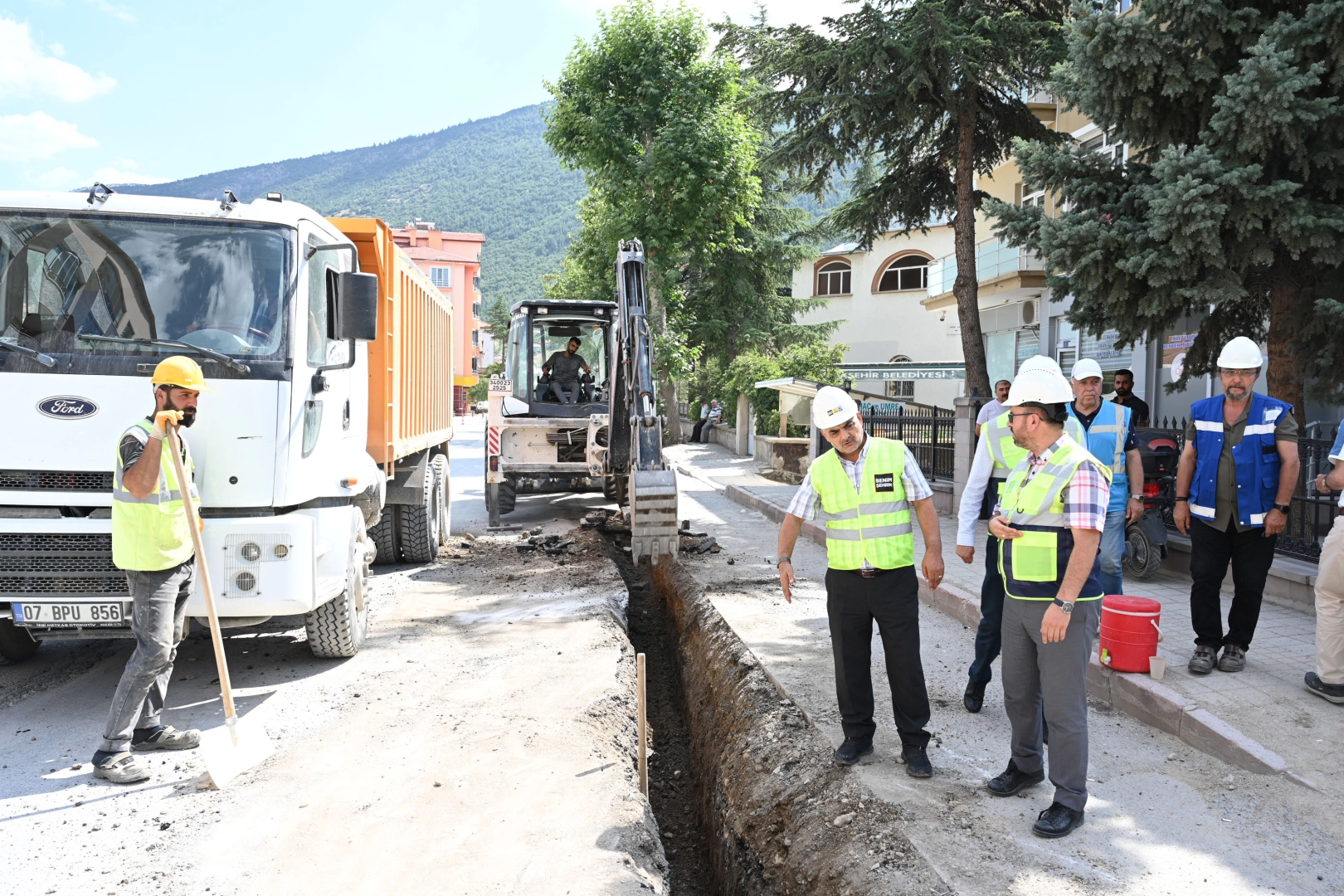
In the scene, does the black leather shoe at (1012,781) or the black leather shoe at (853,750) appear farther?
the black leather shoe at (853,750)

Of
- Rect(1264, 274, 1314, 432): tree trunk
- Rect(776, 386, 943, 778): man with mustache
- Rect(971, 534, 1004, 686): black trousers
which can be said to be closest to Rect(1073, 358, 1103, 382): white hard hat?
Rect(971, 534, 1004, 686): black trousers

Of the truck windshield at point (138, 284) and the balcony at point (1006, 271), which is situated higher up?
the balcony at point (1006, 271)

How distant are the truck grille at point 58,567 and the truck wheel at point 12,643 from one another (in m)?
1.42

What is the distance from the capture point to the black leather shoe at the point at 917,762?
14.2ft

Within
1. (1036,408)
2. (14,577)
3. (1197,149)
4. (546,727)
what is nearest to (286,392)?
(14,577)

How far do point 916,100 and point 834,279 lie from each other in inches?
1067

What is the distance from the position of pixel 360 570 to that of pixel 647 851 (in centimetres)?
334

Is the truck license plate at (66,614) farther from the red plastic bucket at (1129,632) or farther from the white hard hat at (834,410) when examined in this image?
the red plastic bucket at (1129,632)

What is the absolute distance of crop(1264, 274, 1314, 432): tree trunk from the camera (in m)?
8.86

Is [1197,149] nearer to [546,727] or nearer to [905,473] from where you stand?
[905,473]

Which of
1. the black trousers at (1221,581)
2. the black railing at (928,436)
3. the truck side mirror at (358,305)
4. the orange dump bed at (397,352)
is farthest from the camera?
the black railing at (928,436)

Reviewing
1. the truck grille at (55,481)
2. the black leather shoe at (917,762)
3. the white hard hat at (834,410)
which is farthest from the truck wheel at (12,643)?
the black leather shoe at (917,762)

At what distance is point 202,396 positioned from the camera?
204 inches

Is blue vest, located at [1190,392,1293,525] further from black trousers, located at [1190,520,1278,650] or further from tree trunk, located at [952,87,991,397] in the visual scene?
tree trunk, located at [952,87,991,397]
